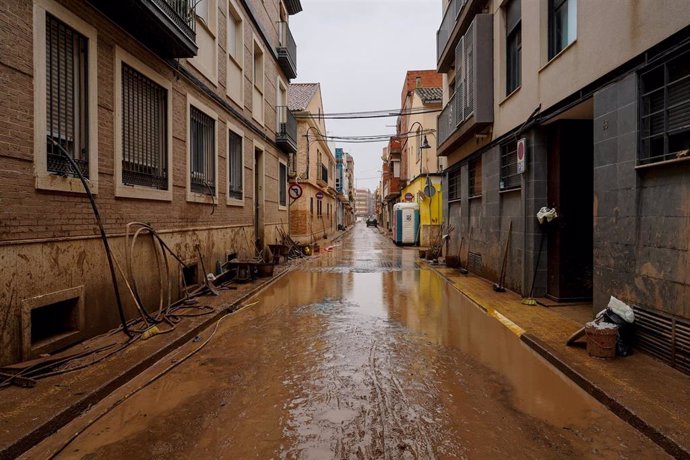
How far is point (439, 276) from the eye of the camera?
Result: 43.4ft

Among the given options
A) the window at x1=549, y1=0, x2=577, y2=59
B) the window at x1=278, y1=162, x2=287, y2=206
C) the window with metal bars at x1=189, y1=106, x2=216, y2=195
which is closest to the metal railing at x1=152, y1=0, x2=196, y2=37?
the window with metal bars at x1=189, y1=106, x2=216, y2=195

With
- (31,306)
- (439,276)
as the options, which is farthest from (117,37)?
(439,276)

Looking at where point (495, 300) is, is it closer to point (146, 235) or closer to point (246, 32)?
point (146, 235)

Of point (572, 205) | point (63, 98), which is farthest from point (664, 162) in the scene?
point (63, 98)

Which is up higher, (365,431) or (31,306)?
(31,306)

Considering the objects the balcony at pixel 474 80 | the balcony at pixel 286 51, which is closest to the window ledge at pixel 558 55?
the balcony at pixel 474 80

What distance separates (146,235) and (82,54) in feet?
9.20

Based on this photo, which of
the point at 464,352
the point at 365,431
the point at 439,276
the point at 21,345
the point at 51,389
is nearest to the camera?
the point at 365,431

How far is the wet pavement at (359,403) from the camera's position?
10.5ft

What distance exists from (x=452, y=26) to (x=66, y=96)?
486 inches

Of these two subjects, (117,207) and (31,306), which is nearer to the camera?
(31,306)

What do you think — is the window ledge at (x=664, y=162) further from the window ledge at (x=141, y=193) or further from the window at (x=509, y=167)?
the window ledge at (x=141, y=193)

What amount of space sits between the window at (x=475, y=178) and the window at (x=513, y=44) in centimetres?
260

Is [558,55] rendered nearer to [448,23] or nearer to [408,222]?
[448,23]
